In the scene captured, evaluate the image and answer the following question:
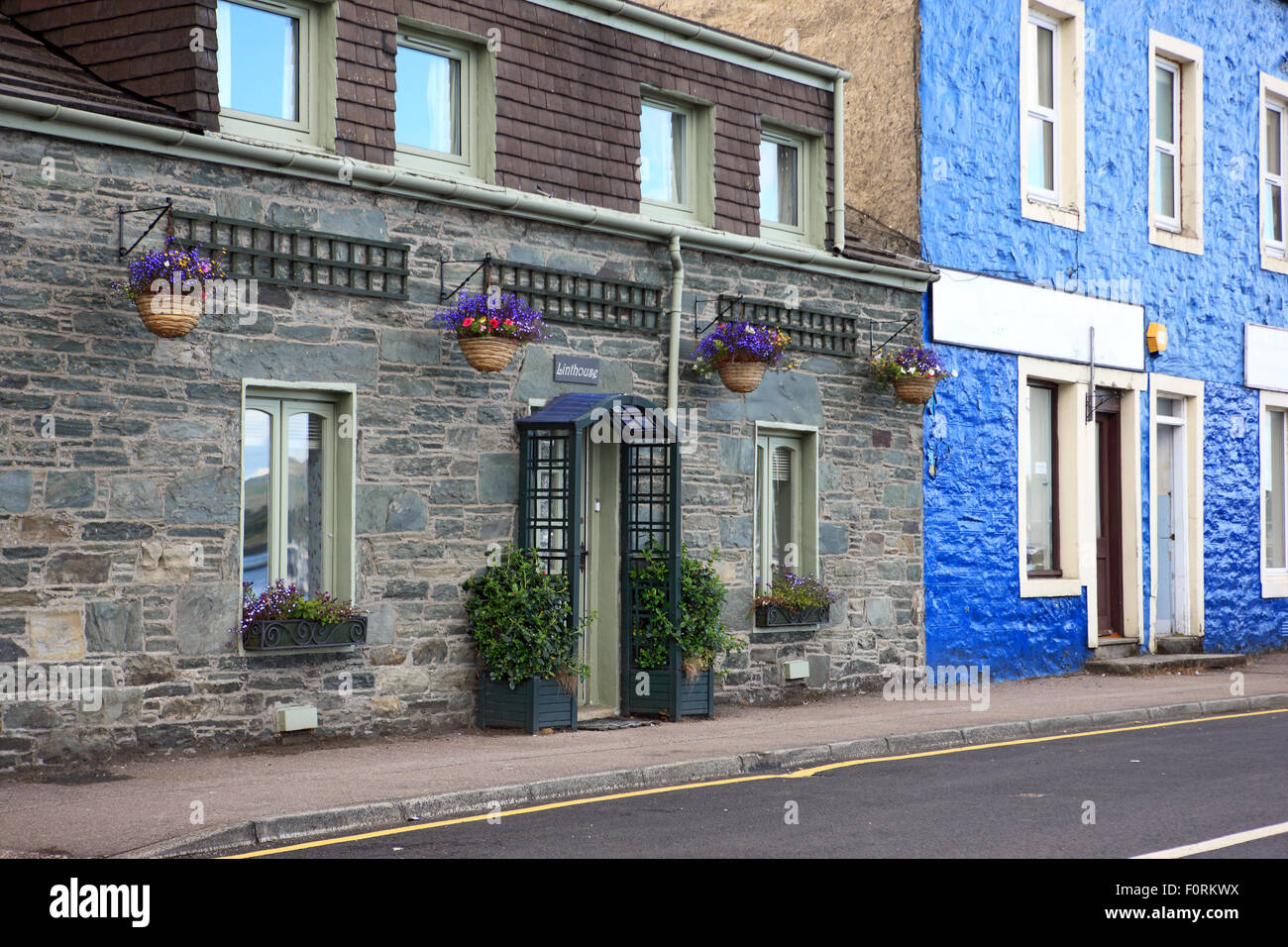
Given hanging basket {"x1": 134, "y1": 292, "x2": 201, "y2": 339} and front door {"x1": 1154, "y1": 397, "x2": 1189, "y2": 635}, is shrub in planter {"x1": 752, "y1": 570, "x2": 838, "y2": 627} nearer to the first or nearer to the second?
hanging basket {"x1": 134, "y1": 292, "x2": 201, "y2": 339}

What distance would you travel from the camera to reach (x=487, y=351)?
12312mm

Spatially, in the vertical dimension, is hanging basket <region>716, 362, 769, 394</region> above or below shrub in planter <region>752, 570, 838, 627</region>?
above

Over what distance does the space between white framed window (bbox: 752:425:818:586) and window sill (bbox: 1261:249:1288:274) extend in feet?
32.5

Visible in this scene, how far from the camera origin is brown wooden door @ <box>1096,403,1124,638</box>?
19797 mm

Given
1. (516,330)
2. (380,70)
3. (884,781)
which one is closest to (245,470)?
(516,330)

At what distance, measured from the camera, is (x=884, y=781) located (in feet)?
33.9

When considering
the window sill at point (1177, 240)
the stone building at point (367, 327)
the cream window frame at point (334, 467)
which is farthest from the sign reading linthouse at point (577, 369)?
the window sill at point (1177, 240)

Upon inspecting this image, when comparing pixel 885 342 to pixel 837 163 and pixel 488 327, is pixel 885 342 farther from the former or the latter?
pixel 488 327

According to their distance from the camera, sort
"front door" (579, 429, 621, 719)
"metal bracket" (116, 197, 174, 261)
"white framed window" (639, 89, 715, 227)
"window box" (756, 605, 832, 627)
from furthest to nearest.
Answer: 1. "window box" (756, 605, 832, 627)
2. "white framed window" (639, 89, 715, 227)
3. "front door" (579, 429, 621, 719)
4. "metal bracket" (116, 197, 174, 261)

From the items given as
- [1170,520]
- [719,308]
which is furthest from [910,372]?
[1170,520]

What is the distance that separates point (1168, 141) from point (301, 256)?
13.7m

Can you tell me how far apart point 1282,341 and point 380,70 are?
1523cm

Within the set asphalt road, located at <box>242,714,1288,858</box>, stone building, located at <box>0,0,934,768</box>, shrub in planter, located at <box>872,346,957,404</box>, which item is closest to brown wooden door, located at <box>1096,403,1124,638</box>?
shrub in planter, located at <box>872,346,957,404</box>

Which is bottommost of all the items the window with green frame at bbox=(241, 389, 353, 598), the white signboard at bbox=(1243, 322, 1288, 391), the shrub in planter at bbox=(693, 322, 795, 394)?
the window with green frame at bbox=(241, 389, 353, 598)
